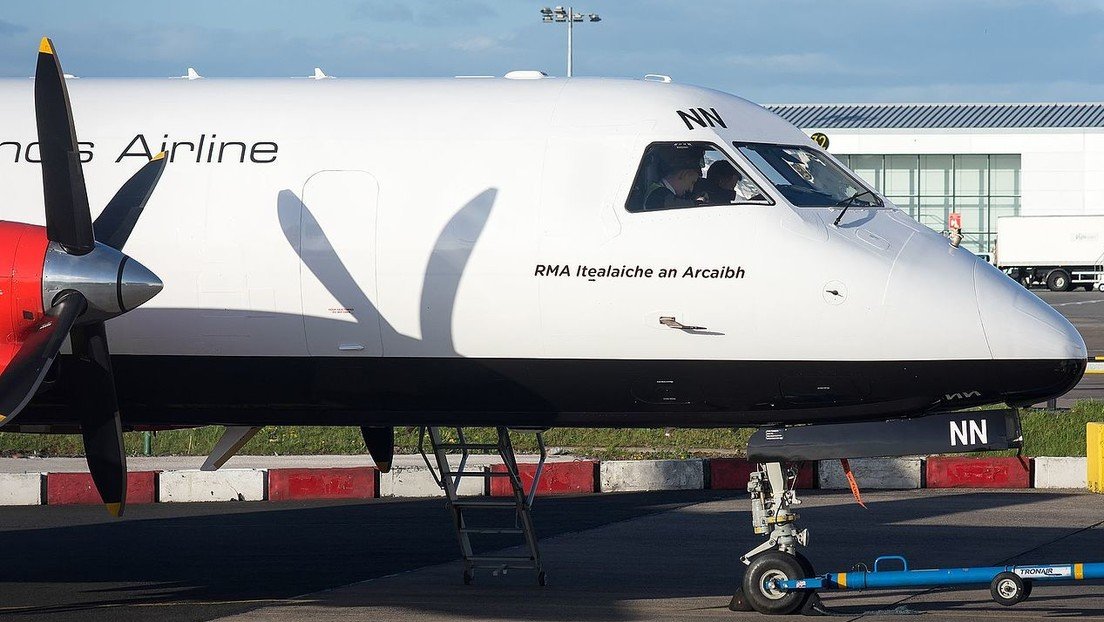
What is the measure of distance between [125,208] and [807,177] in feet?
17.0

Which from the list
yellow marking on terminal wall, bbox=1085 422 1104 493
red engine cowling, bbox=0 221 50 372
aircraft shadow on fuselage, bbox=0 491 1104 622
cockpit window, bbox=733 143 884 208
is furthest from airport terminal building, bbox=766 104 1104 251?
red engine cowling, bbox=0 221 50 372

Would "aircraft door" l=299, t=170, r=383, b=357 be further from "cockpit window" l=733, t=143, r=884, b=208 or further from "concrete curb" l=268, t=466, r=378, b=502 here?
"concrete curb" l=268, t=466, r=378, b=502

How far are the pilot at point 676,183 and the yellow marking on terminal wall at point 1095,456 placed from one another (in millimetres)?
9355

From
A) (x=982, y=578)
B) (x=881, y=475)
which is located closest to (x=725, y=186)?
(x=982, y=578)

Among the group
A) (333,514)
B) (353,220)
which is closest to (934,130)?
(333,514)

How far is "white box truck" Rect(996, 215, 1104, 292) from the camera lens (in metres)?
73.1

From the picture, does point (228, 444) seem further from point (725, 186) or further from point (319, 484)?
point (319, 484)

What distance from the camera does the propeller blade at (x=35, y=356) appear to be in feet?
33.4

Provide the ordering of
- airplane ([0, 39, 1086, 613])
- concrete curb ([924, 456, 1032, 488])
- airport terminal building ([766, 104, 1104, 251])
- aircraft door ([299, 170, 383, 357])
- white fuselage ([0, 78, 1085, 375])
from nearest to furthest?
airplane ([0, 39, 1086, 613])
white fuselage ([0, 78, 1085, 375])
aircraft door ([299, 170, 383, 357])
concrete curb ([924, 456, 1032, 488])
airport terminal building ([766, 104, 1104, 251])

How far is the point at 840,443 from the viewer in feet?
36.7

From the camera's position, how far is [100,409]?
11.0 meters

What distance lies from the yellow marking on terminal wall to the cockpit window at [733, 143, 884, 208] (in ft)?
27.2

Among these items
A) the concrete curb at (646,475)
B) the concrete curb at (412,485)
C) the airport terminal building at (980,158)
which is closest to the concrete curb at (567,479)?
the concrete curb at (646,475)

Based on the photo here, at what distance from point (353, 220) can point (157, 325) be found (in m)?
1.78
